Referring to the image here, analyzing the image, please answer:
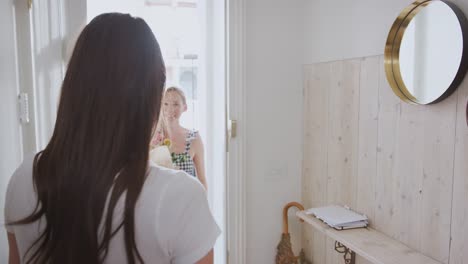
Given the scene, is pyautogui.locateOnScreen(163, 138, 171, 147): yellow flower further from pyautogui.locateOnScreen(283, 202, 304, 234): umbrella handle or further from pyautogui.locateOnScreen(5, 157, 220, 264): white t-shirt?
pyautogui.locateOnScreen(5, 157, 220, 264): white t-shirt

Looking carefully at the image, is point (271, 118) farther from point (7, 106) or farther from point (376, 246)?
point (7, 106)

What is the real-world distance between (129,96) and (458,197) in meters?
1.10

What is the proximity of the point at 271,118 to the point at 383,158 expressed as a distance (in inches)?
29.4

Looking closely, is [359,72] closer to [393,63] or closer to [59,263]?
[393,63]

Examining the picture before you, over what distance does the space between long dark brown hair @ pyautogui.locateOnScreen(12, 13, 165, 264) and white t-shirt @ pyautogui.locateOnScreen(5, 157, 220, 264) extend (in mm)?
14

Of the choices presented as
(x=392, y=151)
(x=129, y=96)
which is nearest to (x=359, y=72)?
(x=392, y=151)

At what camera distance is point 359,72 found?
167 cm

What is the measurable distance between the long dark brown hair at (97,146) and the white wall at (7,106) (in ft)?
1.41

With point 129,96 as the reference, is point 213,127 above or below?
below

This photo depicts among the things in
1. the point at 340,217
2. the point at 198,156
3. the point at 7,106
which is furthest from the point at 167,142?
the point at 7,106

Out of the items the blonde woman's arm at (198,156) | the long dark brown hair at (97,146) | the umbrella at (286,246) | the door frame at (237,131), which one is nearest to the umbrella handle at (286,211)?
the umbrella at (286,246)

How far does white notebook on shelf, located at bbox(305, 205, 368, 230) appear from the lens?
1582 mm

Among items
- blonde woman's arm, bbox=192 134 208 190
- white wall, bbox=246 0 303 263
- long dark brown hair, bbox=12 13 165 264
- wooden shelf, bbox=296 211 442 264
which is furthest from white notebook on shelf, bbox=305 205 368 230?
long dark brown hair, bbox=12 13 165 264

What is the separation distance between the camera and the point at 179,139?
2.48 m
